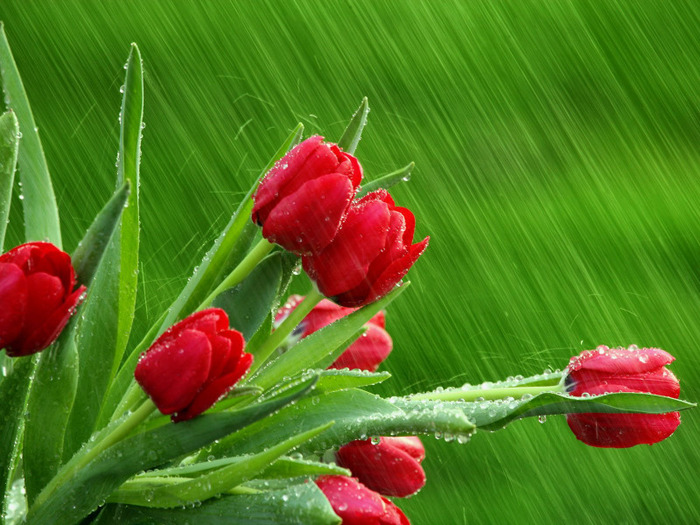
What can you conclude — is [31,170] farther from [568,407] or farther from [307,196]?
[568,407]

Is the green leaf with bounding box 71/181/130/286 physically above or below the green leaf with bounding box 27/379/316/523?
above

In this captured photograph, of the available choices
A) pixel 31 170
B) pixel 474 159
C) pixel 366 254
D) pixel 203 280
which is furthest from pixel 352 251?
pixel 474 159

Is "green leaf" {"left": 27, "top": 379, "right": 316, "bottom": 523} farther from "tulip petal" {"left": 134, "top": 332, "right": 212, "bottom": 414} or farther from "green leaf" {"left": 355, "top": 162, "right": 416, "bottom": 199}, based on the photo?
"green leaf" {"left": 355, "top": 162, "right": 416, "bottom": 199}

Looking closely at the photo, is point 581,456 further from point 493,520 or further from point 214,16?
point 214,16

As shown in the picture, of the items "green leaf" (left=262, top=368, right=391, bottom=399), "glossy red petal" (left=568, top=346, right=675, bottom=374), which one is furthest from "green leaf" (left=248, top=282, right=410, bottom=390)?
"glossy red petal" (left=568, top=346, right=675, bottom=374)

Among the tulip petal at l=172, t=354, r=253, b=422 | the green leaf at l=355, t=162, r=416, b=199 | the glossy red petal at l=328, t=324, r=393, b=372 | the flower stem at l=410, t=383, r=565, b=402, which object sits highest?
the green leaf at l=355, t=162, r=416, b=199

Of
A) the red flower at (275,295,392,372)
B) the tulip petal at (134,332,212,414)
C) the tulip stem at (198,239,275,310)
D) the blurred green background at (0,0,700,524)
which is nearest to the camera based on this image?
the tulip petal at (134,332,212,414)
